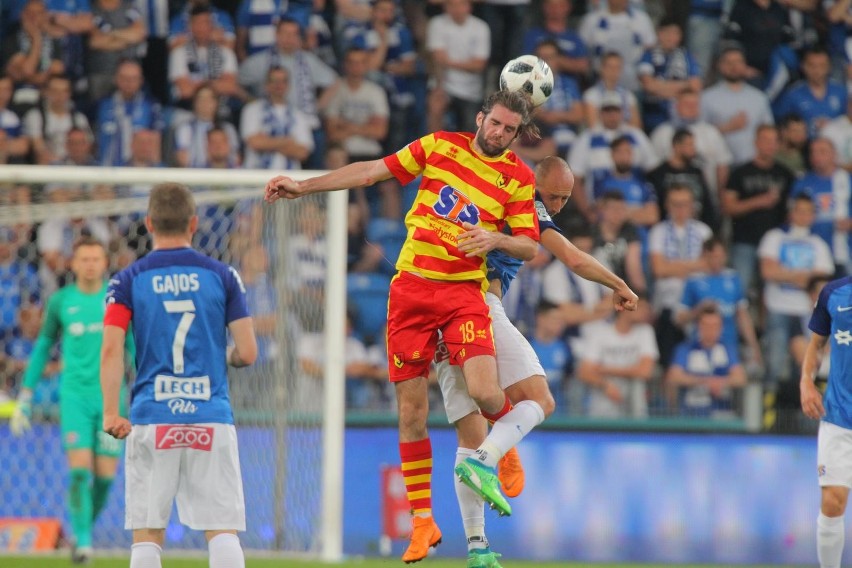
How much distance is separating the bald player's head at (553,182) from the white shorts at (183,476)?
2.37m

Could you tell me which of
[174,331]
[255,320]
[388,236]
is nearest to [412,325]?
[174,331]

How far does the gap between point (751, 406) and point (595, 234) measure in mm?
2282

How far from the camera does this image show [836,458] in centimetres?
845

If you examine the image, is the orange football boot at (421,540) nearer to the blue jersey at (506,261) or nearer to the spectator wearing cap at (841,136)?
the blue jersey at (506,261)

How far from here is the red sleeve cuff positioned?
21.4ft

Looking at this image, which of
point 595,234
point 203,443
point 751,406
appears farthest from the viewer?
point 595,234

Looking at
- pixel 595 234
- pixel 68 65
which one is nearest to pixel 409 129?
pixel 595 234

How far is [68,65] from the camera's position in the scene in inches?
571

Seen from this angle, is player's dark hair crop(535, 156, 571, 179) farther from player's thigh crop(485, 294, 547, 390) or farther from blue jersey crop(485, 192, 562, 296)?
player's thigh crop(485, 294, 547, 390)

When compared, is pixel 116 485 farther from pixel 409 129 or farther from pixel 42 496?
pixel 409 129

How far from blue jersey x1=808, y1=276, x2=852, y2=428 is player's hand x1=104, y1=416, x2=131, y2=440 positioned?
14.2 ft

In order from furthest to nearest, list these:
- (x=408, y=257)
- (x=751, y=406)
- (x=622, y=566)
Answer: (x=751, y=406), (x=622, y=566), (x=408, y=257)

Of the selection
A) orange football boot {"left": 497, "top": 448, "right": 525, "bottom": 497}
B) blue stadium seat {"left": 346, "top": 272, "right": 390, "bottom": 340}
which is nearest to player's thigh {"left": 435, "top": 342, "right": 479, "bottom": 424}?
orange football boot {"left": 497, "top": 448, "right": 525, "bottom": 497}

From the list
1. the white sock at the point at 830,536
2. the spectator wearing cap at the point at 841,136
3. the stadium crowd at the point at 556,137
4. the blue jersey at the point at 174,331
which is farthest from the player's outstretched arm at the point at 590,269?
the spectator wearing cap at the point at 841,136
